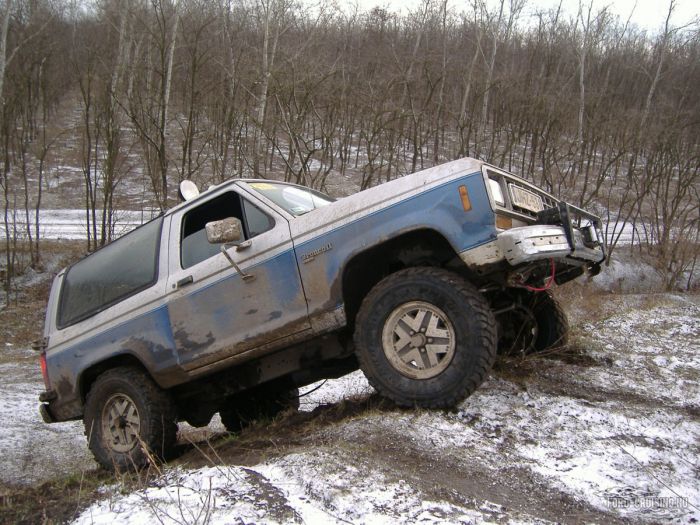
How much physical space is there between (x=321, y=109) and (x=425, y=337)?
24098 millimetres

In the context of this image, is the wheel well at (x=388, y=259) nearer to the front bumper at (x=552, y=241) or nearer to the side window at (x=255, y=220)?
the front bumper at (x=552, y=241)

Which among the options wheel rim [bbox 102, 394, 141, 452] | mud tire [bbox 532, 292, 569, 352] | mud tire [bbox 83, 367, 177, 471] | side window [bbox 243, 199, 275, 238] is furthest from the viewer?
mud tire [bbox 532, 292, 569, 352]

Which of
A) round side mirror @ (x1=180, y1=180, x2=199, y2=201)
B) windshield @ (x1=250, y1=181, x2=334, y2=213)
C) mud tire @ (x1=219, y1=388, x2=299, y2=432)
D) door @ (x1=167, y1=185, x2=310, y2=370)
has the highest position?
round side mirror @ (x1=180, y1=180, x2=199, y2=201)

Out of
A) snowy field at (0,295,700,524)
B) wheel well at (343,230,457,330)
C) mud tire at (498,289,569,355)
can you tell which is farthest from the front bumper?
snowy field at (0,295,700,524)

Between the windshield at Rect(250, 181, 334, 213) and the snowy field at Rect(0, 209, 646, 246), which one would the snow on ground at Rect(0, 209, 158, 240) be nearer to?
the snowy field at Rect(0, 209, 646, 246)

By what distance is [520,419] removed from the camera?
146 inches

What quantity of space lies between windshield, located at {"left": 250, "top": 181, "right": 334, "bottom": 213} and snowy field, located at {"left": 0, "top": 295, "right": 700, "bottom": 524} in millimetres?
1615

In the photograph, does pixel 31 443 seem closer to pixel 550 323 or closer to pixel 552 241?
pixel 550 323

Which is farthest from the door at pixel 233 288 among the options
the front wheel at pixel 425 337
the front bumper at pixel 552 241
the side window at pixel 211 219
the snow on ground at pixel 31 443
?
the snow on ground at pixel 31 443

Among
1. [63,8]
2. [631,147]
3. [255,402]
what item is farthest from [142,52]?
[255,402]

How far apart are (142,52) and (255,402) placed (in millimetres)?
28405

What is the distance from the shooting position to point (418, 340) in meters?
3.55

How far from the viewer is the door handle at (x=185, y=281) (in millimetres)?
4213

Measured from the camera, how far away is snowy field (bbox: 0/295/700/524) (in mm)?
2680
